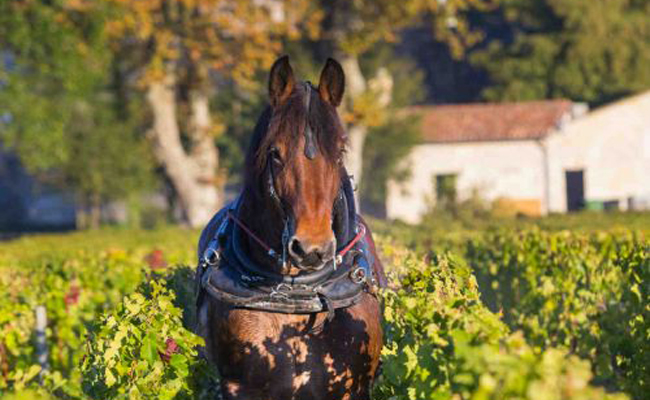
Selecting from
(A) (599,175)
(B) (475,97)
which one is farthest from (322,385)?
(B) (475,97)

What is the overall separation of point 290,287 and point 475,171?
46.9 meters

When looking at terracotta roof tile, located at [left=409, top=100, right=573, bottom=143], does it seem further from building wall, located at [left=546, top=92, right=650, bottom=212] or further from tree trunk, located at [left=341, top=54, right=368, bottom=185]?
tree trunk, located at [left=341, top=54, right=368, bottom=185]

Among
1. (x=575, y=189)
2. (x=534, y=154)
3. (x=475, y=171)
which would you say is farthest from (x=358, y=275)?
(x=575, y=189)

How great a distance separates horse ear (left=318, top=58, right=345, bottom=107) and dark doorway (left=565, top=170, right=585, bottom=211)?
47308mm

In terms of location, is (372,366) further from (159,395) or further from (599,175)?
(599,175)

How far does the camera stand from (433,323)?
582cm

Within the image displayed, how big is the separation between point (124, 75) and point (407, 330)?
36.3 meters

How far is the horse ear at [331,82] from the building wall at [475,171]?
4278cm

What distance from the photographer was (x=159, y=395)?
6.57 meters

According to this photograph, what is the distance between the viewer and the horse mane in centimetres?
622

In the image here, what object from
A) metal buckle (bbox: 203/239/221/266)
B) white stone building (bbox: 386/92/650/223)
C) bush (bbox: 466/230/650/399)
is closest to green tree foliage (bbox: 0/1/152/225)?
white stone building (bbox: 386/92/650/223)

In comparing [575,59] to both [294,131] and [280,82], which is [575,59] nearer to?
[280,82]

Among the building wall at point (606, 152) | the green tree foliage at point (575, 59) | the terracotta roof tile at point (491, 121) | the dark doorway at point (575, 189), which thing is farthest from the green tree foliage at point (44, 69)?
the green tree foliage at point (575, 59)

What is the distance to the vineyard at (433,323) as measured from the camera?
4816 mm
